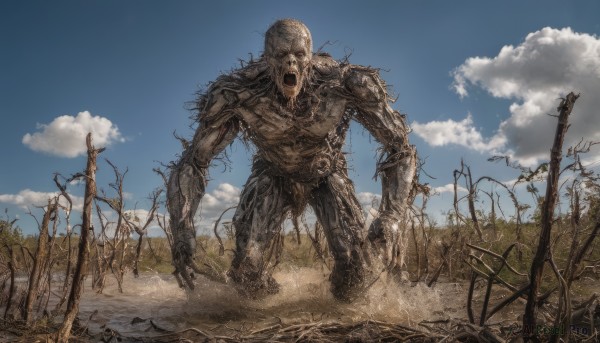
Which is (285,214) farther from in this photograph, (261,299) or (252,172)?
(261,299)

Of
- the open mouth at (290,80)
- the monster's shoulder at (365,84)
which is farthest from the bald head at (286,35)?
the monster's shoulder at (365,84)

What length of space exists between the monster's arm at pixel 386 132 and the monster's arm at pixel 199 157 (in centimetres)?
104

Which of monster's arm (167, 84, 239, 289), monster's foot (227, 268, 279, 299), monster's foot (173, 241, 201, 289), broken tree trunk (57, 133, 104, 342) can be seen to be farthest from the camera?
monster's foot (227, 268, 279, 299)

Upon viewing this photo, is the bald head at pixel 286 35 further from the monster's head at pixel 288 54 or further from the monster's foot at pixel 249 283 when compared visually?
the monster's foot at pixel 249 283

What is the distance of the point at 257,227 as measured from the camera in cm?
445

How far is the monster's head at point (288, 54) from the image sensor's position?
397 cm

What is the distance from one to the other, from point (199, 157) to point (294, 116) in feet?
2.77

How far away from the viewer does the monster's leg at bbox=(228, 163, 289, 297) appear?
168 inches

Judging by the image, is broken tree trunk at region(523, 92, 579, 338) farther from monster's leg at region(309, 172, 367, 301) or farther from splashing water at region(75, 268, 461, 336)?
monster's leg at region(309, 172, 367, 301)

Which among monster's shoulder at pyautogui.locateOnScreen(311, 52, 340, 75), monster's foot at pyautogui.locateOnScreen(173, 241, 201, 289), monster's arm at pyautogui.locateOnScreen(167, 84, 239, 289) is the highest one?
monster's shoulder at pyautogui.locateOnScreen(311, 52, 340, 75)

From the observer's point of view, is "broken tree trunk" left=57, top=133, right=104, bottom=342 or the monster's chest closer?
"broken tree trunk" left=57, top=133, right=104, bottom=342

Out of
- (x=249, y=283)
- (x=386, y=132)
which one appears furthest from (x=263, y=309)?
(x=386, y=132)

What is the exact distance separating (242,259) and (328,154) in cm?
120

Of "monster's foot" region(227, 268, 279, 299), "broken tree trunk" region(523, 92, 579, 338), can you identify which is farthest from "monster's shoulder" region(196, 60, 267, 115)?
"broken tree trunk" region(523, 92, 579, 338)
